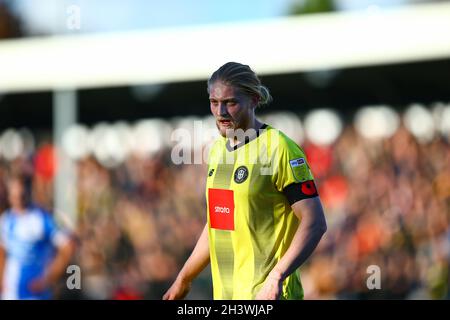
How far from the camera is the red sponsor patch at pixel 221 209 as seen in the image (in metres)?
4.93

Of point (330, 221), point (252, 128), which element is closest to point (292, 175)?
point (252, 128)

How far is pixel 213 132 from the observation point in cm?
1192

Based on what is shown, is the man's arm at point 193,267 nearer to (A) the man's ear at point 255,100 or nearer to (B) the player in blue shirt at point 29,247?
(A) the man's ear at point 255,100

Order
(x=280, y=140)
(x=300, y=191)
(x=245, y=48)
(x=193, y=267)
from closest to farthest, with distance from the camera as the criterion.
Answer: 1. (x=300, y=191)
2. (x=280, y=140)
3. (x=193, y=267)
4. (x=245, y=48)

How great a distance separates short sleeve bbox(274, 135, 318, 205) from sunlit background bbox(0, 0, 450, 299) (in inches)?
210

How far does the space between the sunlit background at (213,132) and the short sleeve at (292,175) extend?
5341 millimetres

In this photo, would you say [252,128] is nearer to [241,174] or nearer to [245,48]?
[241,174]

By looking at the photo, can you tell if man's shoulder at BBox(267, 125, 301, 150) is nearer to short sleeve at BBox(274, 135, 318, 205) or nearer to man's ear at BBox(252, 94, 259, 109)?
short sleeve at BBox(274, 135, 318, 205)

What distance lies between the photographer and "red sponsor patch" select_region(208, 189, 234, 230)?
493 cm

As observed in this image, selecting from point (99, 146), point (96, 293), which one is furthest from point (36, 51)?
point (96, 293)

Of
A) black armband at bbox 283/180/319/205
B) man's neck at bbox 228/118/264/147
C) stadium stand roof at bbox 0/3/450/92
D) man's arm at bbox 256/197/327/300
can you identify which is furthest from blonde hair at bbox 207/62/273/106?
stadium stand roof at bbox 0/3/450/92

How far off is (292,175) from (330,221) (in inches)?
264

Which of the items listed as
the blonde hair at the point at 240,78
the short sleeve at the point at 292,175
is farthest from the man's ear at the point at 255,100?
the short sleeve at the point at 292,175
